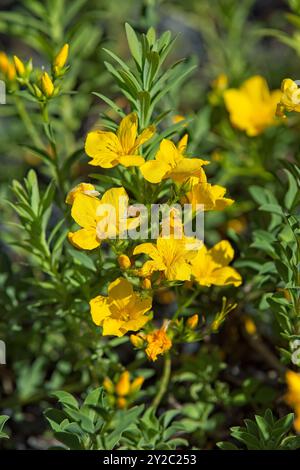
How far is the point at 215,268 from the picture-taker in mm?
2117

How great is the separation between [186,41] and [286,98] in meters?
2.43

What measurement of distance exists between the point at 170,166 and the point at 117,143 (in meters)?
0.19

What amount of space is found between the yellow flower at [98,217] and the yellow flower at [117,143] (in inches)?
3.7

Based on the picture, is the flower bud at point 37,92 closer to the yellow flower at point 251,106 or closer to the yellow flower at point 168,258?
the yellow flower at point 168,258

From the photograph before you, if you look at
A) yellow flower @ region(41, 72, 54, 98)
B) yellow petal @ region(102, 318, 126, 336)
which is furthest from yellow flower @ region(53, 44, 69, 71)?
yellow petal @ region(102, 318, 126, 336)

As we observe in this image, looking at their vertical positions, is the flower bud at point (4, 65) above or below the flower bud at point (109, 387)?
above

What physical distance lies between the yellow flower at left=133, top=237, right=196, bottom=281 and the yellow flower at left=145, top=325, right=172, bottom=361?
0.67ft

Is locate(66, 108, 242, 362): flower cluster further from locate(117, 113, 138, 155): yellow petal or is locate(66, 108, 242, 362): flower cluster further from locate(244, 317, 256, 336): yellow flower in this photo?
locate(244, 317, 256, 336): yellow flower

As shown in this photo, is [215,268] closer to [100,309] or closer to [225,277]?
[225,277]

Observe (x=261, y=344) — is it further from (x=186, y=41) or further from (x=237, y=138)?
(x=186, y=41)

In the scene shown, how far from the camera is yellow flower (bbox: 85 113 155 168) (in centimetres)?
179

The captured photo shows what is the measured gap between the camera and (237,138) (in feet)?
10.4

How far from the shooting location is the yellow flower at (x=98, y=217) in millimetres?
1769

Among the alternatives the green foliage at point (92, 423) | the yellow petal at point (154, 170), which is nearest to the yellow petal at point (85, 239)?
the yellow petal at point (154, 170)
